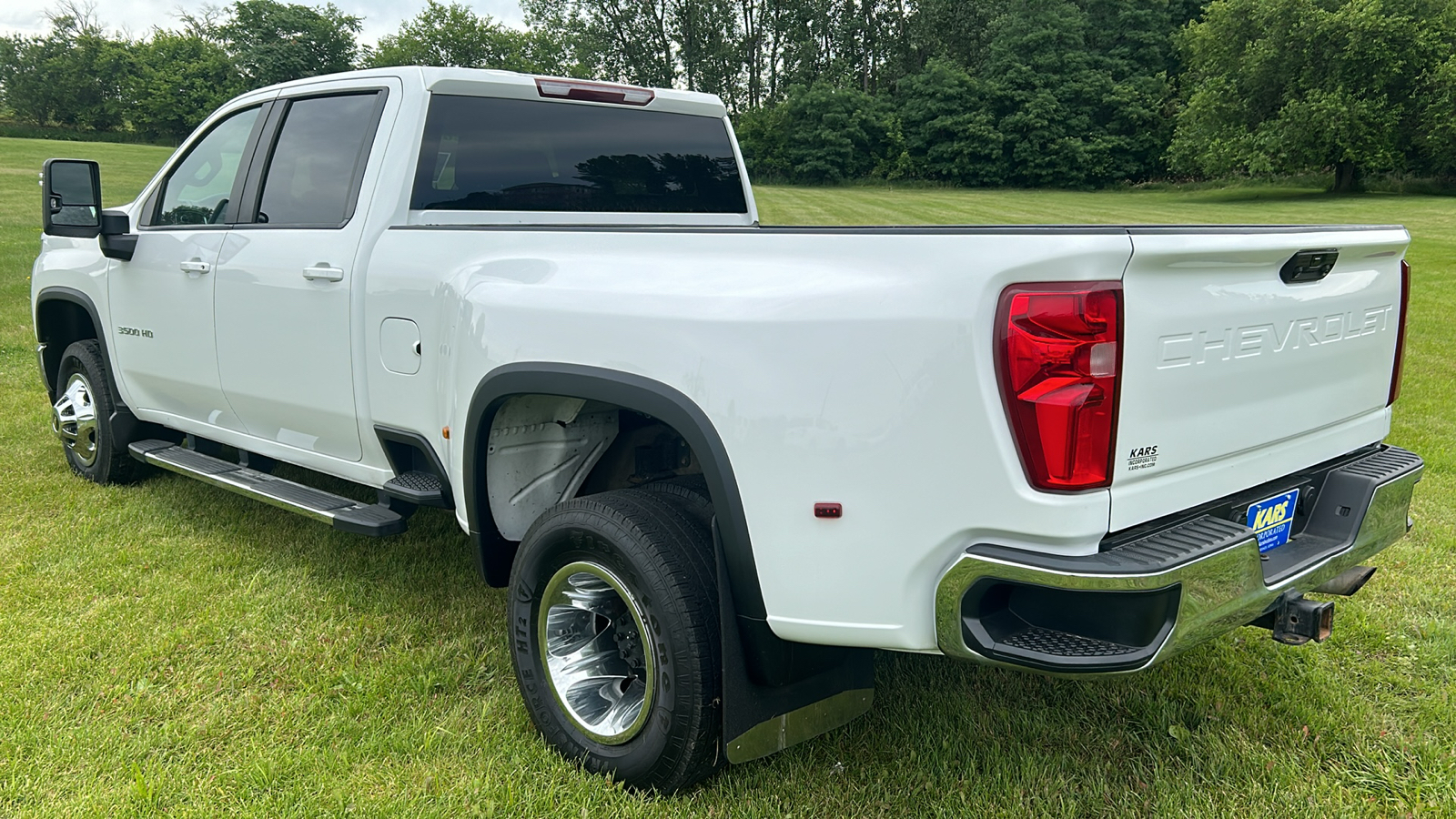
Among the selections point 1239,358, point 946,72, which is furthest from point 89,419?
point 946,72

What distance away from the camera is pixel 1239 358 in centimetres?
223

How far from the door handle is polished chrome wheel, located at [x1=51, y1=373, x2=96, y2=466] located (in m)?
2.44

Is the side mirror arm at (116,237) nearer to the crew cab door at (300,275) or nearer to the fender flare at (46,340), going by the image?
the fender flare at (46,340)

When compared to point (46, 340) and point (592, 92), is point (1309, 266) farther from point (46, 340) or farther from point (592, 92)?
point (46, 340)

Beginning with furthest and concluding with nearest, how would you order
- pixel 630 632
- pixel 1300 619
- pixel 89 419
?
pixel 89 419 → pixel 630 632 → pixel 1300 619

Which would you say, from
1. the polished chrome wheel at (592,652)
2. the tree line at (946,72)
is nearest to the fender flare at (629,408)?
the polished chrome wheel at (592,652)

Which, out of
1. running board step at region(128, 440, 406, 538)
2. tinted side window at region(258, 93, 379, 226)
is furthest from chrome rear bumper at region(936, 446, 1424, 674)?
tinted side window at region(258, 93, 379, 226)

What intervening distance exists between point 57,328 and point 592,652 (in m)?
4.36

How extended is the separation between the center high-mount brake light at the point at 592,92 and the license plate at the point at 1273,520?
2.69 m

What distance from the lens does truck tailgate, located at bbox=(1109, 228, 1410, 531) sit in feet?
6.58

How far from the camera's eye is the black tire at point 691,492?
2.64m

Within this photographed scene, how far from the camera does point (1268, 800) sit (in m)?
2.66

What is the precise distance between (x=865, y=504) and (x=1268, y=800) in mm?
1535

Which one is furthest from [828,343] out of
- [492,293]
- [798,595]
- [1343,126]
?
[1343,126]
